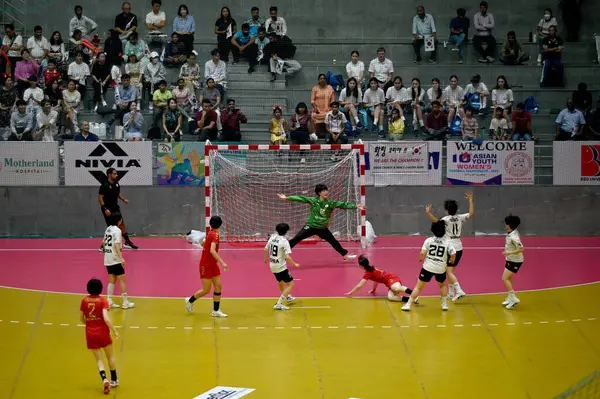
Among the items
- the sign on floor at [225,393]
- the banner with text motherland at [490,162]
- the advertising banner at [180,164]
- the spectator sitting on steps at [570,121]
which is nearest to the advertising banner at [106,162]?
the advertising banner at [180,164]

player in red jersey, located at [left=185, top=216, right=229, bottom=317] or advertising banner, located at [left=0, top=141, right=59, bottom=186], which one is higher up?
advertising banner, located at [left=0, top=141, right=59, bottom=186]

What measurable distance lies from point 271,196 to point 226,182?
4.59 ft

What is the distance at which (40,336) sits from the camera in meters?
16.4

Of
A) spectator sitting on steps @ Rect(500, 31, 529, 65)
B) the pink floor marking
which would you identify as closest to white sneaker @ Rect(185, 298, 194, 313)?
the pink floor marking

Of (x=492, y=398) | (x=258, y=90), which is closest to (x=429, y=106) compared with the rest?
(x=258, y=90)

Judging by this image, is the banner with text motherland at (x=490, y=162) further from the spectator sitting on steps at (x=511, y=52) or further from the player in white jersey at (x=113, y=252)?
the player in white jersey at (x=113, y=252)

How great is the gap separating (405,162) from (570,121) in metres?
5.80

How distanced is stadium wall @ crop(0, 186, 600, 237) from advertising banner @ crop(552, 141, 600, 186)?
372mm

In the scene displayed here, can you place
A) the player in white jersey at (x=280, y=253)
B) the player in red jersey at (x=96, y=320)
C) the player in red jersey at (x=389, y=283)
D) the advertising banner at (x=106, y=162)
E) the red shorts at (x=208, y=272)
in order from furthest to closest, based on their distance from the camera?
the advertising banner at (x=106, y=162), the player in red jersey at (x=389, y=283), the player in white jersey at (x=280, y=253), the red shorts at (x=208, y=272), the player in red jersey at (x=96, y=320)

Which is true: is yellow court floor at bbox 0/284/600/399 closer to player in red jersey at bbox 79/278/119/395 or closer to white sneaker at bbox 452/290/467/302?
white sneaker at bbox 452/290/467/302

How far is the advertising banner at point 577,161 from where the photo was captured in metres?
27.2

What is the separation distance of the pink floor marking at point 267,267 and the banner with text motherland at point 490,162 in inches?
68.9

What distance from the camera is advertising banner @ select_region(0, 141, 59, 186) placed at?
Answer: 2656 centimetres

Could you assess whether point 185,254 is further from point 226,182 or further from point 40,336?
point 40,336
